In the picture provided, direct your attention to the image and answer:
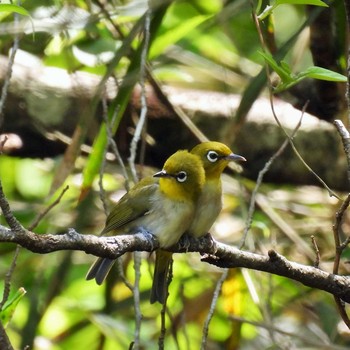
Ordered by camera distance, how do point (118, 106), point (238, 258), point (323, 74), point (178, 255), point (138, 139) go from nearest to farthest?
point (323, 74) → point (238, 258) → point (138, 139) → point (118, 106) → point (178, 255)

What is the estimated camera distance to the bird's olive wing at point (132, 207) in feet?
12.4

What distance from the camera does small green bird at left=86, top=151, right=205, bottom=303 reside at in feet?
12.1

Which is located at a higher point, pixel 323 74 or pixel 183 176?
pixel 323 74

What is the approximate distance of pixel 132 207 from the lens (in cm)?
383

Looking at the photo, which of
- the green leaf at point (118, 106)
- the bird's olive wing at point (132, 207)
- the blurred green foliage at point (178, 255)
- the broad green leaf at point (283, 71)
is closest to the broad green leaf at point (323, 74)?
the broad green leaf at point (283, 71)

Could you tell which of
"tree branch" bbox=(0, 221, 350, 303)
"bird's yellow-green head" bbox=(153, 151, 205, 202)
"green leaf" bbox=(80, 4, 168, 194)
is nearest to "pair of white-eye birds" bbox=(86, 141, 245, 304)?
"bird's yellow-green head" bbox=(153, 151, 205, 202)

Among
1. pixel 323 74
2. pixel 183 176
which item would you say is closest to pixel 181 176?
pixel 183 176

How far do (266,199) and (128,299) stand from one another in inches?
→ 35.8

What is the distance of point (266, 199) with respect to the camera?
4.91 meters

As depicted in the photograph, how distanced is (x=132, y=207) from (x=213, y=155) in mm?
401

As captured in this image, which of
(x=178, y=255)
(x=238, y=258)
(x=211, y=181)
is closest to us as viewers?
(x=238, y=258)

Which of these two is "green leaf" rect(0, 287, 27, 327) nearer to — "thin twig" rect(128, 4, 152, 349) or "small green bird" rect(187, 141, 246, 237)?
"thin twig" rect(128, 4, 152, 349)

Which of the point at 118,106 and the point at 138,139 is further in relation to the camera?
the point at 118,106

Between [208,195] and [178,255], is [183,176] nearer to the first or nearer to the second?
[208,195]
